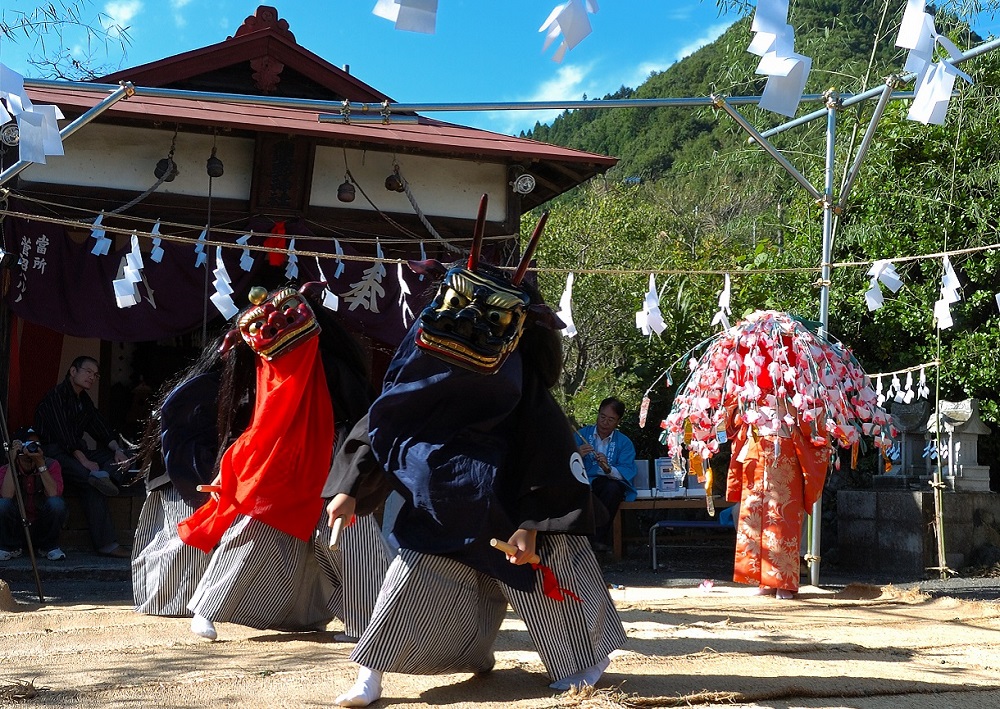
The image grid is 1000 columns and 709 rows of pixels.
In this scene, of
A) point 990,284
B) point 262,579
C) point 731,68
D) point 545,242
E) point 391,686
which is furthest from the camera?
point 545,242

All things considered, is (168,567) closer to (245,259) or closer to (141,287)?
(245,259)

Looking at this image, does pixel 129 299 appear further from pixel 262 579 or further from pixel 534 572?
pixel 534 572

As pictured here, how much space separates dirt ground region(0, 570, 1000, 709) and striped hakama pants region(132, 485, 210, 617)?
95 mm

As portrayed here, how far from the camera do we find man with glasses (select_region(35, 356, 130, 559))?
7.77m

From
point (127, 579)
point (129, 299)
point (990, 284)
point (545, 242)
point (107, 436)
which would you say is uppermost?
point (545, 242)

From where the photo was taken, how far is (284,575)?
4770 mm

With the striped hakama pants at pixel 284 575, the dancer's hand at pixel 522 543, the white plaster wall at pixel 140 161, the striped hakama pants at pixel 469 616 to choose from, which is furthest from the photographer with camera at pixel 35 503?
the dancer's hand at pixel 522 543

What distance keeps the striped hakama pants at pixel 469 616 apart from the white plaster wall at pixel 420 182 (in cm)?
559

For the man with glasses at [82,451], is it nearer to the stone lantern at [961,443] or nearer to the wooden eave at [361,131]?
the wooden eave at [361,131]

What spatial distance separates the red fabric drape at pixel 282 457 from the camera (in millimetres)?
4676

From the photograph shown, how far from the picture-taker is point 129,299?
6762mm

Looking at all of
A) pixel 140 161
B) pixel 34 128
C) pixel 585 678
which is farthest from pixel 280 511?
pixel 140 161

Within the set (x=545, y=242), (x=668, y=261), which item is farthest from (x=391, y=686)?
(x=545, y=242)

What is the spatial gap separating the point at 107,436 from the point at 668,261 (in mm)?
10337
